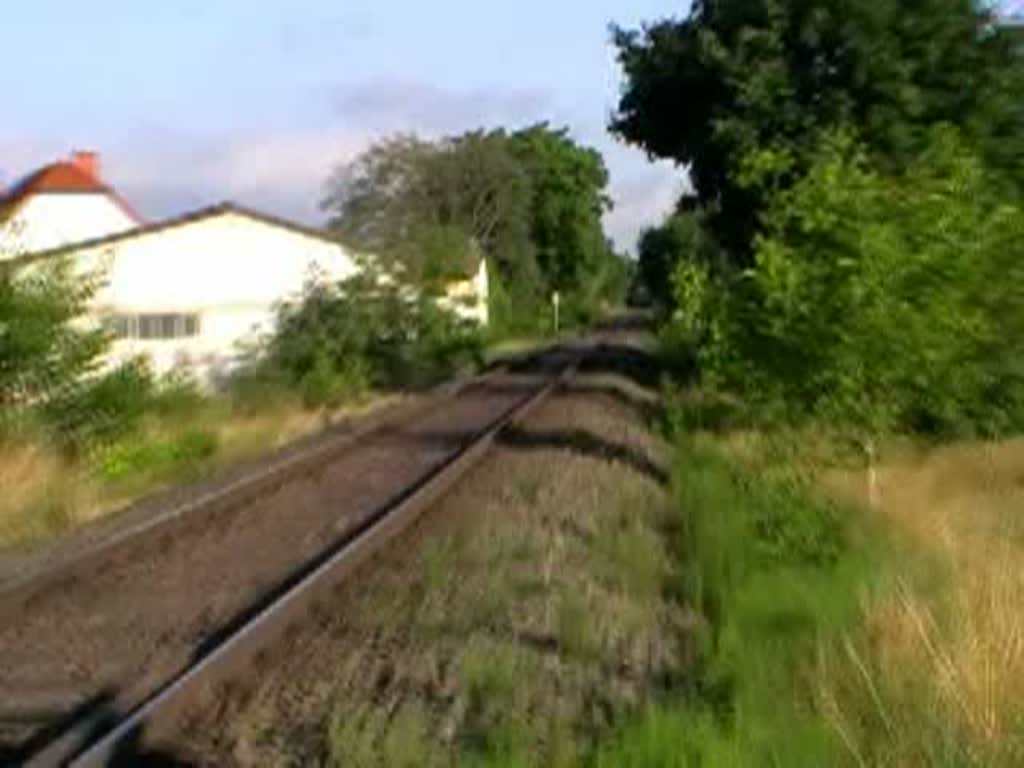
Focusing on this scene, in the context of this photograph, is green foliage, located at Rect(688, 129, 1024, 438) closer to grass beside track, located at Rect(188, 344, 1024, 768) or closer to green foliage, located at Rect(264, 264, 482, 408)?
grass beside track, located at Rect(188, 344, 1024, 768)

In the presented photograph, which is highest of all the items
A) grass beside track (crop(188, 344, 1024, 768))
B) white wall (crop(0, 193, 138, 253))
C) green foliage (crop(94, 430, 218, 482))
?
white wall (crop(0, 193, 138, 253))

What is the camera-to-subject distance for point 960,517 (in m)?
18.5

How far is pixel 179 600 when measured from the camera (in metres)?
15.0

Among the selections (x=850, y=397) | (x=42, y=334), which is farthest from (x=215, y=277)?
(x=850, y=397)

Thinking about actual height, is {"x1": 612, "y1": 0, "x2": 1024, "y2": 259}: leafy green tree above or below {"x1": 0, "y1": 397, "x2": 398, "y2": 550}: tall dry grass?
above

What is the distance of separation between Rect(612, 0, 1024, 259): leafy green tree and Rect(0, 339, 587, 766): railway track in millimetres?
11702

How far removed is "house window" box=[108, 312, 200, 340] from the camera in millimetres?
57531

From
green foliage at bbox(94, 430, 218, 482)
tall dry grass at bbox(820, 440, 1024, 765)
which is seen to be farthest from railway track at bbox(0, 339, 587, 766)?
tall dry grass at bbox(820, 440, 1024, 765)

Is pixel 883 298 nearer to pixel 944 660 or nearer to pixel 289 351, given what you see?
pixel 944 660

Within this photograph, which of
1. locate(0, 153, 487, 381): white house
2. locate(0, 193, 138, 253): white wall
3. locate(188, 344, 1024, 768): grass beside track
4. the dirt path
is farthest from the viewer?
locate(0, 193, 138, 253): white wall

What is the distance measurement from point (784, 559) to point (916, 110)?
71.4 feet

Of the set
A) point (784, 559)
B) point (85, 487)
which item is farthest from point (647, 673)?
point (85, 487)

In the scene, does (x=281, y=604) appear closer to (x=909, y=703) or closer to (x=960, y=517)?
(x=909, y=703)

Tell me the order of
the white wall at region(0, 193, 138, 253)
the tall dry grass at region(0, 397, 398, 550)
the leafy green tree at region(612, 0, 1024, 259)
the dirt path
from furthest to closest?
the white wall at region(0, 193, 138, 253), the leafy green tree at region(612, 0, 1024, 259), the tall dry grass at region(0, 397, 398, 550), the dirt path
